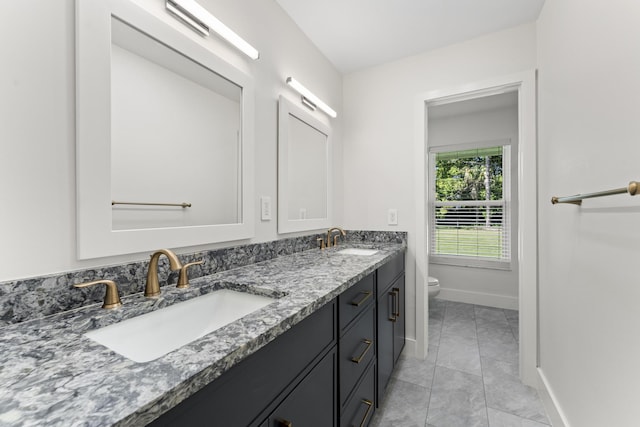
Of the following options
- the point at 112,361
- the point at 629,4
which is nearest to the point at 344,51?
the point at 629,4

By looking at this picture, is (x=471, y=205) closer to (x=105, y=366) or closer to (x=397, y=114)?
(x=397, y=114)

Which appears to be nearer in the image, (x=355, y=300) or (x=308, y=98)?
(x=355, y=300)

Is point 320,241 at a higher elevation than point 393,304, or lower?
higher

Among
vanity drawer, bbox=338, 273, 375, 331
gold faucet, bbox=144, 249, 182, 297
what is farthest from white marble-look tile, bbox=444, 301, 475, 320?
gold faucet, bbox=144, 249, 182, 297

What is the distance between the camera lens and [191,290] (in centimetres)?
100

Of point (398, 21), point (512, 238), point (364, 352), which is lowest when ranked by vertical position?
point (364, 352)

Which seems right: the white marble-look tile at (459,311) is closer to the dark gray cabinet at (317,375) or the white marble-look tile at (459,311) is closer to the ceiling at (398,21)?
the dark gray cabinet at (317,375)

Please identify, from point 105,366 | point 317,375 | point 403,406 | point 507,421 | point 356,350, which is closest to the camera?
point 105,366

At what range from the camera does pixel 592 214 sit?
1104mm

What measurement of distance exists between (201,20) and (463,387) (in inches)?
97.4

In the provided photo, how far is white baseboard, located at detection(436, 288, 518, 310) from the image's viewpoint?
10.4 ft

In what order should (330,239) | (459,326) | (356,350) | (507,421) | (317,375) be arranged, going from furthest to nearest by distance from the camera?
1. (459,326)
2. (330,239)
3. (507,421)
4. (356,350)
5. (317,375)

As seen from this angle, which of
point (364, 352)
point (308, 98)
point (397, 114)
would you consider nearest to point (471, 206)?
point (397, 114)

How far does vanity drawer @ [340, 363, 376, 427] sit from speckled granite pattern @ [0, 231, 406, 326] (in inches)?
30.7
